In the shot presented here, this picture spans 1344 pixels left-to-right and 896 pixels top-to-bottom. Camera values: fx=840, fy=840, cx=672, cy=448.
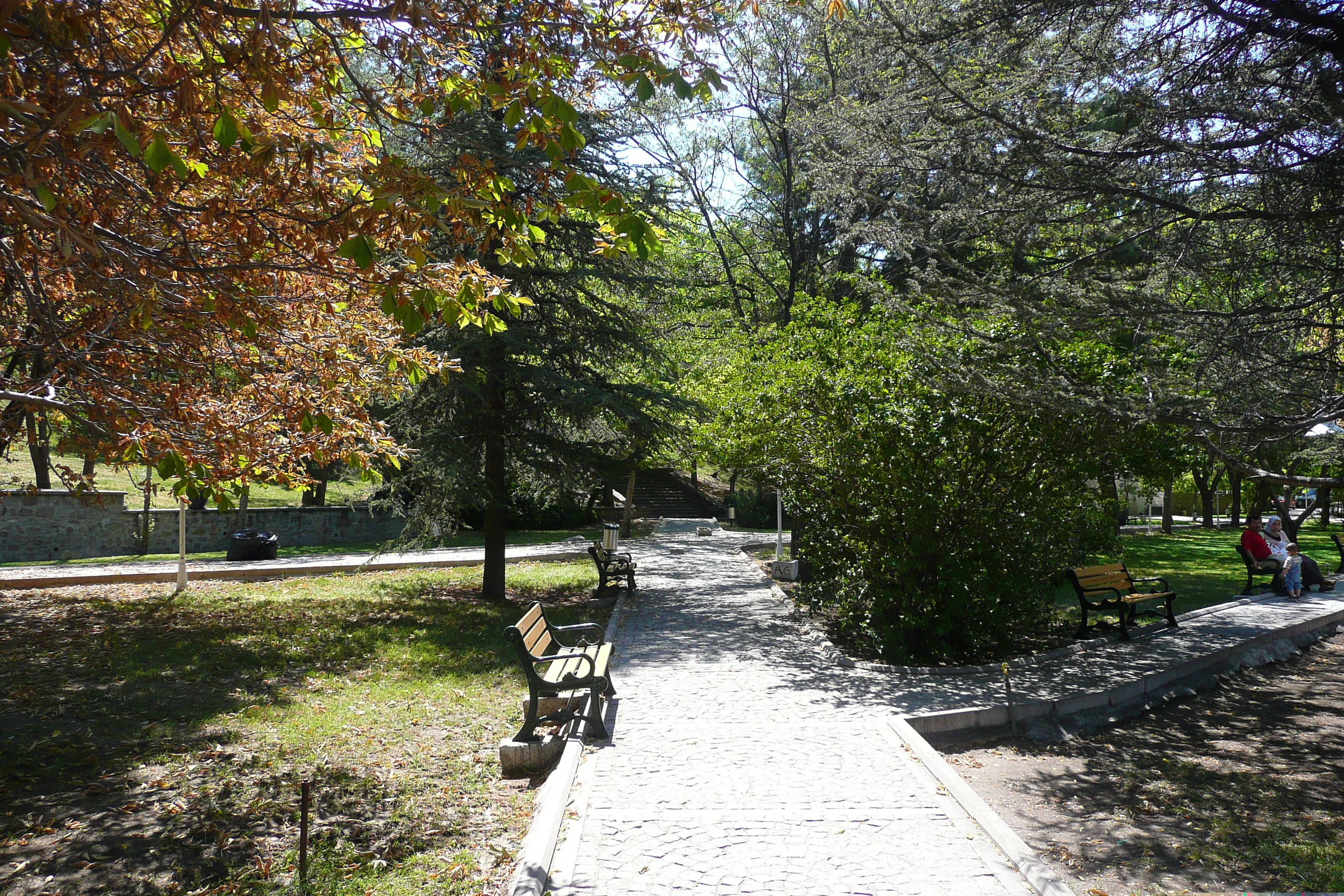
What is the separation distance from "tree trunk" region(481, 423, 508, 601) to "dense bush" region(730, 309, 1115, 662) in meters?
5.19

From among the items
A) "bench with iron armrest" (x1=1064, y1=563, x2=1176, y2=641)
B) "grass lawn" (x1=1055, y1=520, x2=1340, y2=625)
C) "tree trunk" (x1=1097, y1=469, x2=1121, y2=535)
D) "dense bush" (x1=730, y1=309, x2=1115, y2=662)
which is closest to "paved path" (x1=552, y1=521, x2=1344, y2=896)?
"bench with iron armrest" (x1=1064, y1=563, x2=1176, y2=641)

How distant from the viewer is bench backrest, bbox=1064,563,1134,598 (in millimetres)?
10039

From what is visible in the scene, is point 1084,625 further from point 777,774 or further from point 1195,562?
point 1195,562

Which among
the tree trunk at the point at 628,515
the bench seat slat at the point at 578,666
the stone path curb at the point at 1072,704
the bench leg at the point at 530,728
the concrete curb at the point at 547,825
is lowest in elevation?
the stone path curb at the point at 1072,704

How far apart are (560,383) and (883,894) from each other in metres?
9.15

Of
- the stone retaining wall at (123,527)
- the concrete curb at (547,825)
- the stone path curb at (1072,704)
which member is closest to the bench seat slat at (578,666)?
the concrete curb at (547,825)

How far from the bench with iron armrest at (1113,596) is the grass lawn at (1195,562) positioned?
959mm

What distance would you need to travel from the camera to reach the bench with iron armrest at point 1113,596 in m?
10.0

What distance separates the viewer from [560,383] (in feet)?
39.7

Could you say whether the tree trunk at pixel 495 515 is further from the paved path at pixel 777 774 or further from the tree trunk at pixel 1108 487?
the tree trunk at pixel 1108 487

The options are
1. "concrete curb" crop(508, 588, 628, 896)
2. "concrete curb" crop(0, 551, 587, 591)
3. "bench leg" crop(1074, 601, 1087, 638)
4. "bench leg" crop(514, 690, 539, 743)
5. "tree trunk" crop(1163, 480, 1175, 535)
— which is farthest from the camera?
"tree trunk" crop(1163, 480, 1175, 535)

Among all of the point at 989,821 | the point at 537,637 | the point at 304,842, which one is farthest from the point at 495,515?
the point at 989,821

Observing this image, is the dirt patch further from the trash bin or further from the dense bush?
the trash bin

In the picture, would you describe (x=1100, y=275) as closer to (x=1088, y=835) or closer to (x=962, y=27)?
(x=962, y=27)
